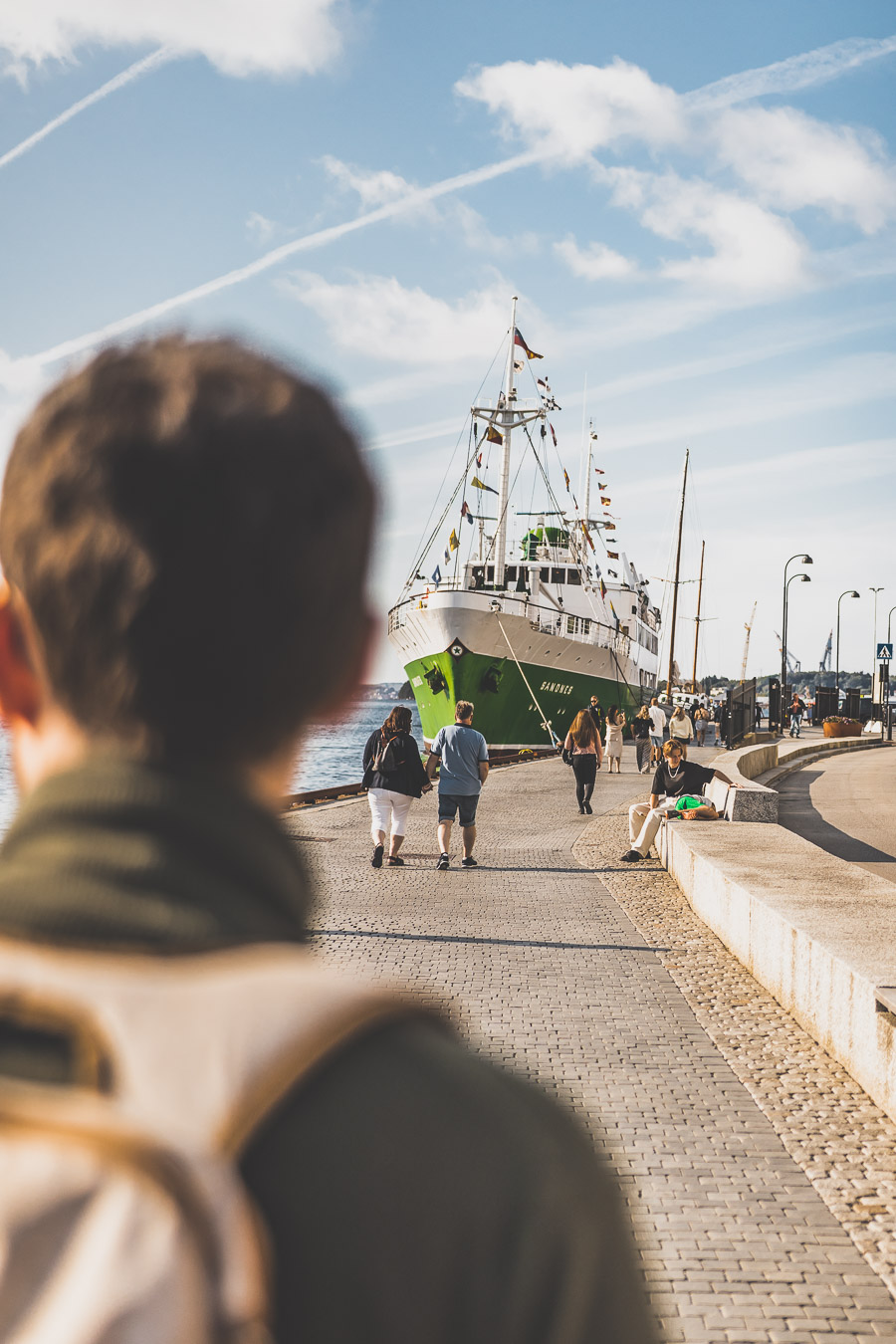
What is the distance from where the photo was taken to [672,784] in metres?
12.0

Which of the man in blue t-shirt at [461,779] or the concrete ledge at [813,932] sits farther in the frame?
the man in blue t-shirt at [461,779]

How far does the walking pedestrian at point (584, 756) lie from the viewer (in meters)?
16.4

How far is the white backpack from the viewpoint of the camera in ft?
2.28

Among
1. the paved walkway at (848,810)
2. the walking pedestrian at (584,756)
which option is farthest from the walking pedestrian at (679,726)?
the walking pedestrian at (584,756)

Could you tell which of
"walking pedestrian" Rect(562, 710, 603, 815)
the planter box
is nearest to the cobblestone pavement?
"walking pedestrian" Rect(562, 710, 603, 815)

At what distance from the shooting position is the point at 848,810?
18.6m

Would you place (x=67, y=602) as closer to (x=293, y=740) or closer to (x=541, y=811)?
(x=293, y=740)

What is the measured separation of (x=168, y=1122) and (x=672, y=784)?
460 inches

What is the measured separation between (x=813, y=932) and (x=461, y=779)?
5.53 metres

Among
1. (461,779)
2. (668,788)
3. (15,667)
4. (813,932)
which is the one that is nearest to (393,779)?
(461,779)

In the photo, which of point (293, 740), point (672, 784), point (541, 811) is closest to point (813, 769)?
point (541, 811)

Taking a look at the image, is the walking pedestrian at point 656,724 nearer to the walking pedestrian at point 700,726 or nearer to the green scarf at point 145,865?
the walking pedestrian at point 700,726

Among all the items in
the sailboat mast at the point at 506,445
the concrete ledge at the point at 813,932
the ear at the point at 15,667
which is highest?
the sailboat mast at the point at 506,445

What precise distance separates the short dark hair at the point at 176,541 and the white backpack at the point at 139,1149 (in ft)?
0.81
